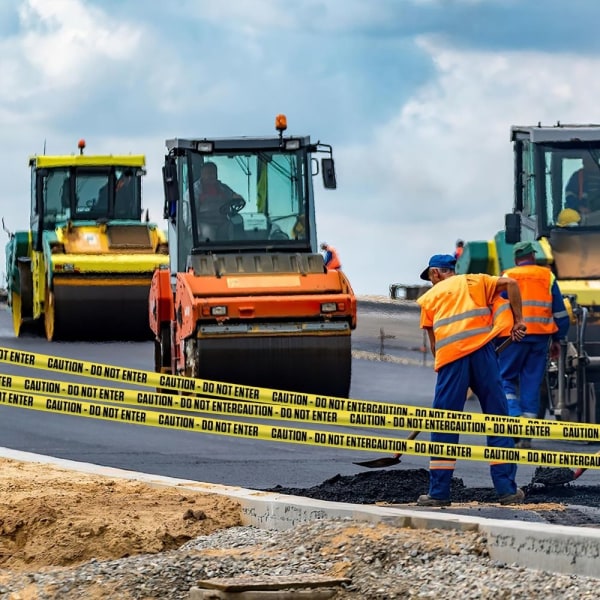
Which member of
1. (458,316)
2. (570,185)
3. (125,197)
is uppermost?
(125,197)

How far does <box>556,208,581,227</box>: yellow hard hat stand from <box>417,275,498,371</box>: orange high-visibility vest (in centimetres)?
674

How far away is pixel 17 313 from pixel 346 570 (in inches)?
766

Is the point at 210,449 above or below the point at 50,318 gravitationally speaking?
below

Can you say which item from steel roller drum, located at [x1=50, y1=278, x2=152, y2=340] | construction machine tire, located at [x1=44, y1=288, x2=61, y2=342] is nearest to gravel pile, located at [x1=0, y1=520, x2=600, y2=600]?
steel roller drum, located at [x1=50, y1=278, x2=152, y2=340]

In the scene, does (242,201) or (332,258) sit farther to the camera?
(332,258)

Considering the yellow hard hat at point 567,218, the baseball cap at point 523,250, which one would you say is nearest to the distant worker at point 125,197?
the yellow hard hat at point 567,218

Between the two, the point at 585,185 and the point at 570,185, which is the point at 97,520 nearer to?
the point at 570,185

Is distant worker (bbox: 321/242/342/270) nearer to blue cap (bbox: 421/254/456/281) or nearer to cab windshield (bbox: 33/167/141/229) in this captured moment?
cab windshield (bbox: 33/167/141/229)

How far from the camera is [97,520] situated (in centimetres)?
898

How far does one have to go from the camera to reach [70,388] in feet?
35.6

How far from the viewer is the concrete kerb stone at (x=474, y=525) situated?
750cm

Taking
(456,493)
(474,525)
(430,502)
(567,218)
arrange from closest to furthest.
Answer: (474,525)
(430,502)
(456,493)
(567,218)

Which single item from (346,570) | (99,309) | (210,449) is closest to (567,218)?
(210,449)

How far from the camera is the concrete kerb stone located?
7500 mm
